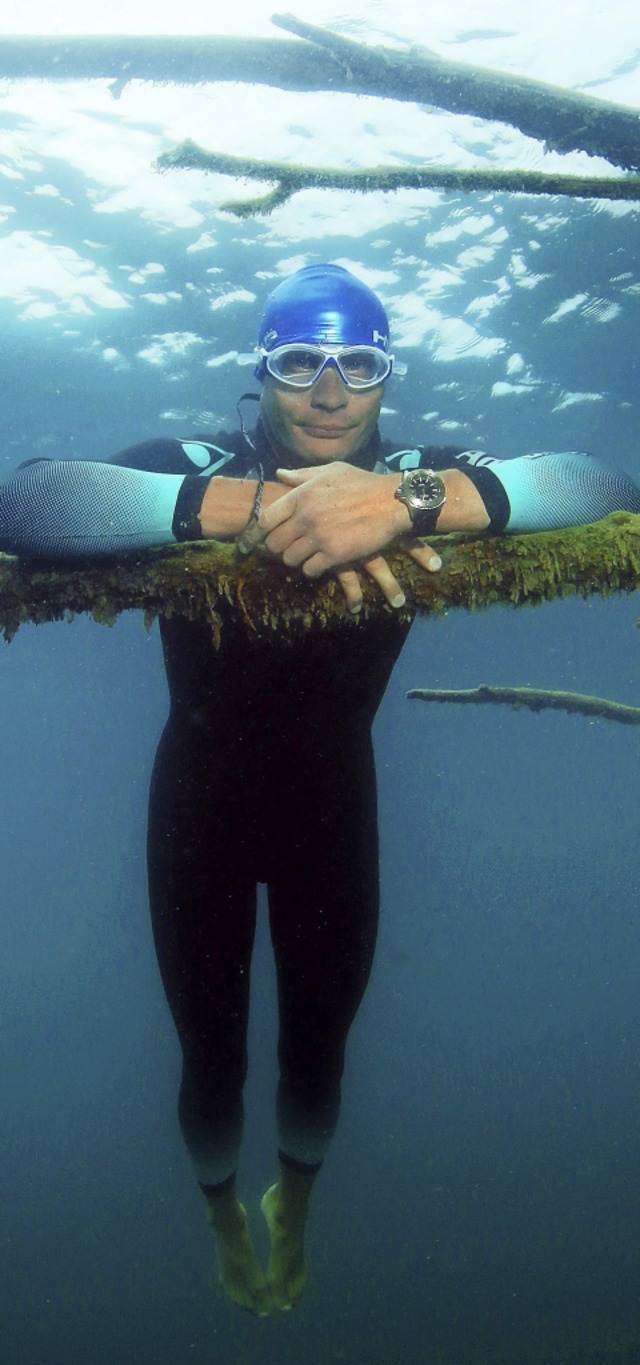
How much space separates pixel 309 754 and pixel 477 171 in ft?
8.66

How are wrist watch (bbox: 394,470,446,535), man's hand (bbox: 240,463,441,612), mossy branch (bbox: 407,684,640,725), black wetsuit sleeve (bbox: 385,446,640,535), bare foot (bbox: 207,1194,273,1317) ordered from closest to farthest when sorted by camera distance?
man's hand (bbox: 240,463,441,612) → wrist watch (bbox: 394,470,446,535) → black wetsuit sleeve (bbox: 385,446,640,535) → bare foot (bbox: 207,1194,273,1317) → mossy branch (bbox: 407,684,640,725)

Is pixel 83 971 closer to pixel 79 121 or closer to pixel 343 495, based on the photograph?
pixel 79 121

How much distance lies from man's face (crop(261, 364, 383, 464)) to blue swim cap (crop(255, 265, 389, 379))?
261 millimetres

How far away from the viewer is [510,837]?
117m

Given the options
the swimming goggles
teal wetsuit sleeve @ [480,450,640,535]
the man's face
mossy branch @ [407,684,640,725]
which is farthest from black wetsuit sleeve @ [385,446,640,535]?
mossy branch @ [407,684,640,725]

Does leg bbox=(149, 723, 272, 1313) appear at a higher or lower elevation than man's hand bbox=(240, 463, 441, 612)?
lower

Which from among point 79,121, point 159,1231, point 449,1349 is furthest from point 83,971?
point 79,121

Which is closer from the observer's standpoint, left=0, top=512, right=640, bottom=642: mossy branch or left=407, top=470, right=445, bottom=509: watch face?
left=0, top=512, right=640, bottom=642: mossy branch

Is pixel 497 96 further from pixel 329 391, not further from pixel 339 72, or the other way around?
pixel 329 391

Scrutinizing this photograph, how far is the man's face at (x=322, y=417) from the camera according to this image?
143 inches

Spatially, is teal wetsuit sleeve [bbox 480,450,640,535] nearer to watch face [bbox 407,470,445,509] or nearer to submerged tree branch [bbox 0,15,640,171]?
watch face [bbox 407,470,445,509]

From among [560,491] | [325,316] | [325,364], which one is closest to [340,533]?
[560,491]

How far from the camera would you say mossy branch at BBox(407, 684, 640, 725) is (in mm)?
4953

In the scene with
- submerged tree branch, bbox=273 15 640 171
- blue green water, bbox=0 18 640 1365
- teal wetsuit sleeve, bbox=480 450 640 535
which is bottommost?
blue green water, bbox=0 18 640 1365
